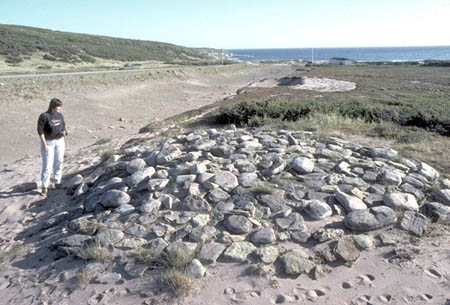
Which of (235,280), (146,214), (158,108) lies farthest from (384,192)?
(158,108)

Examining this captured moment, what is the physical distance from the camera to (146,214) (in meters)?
5.14

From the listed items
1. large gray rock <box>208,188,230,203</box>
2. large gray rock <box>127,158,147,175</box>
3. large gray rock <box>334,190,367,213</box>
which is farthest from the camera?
large gray rock <box>127,158,147,175</box>

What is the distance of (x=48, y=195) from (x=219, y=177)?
3619mm

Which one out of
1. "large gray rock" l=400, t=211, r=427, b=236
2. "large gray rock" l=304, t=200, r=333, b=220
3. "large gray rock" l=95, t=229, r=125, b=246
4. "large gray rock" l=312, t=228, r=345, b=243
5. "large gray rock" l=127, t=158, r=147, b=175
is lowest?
"large gray rock" l=95, t=229, r=125, b=246

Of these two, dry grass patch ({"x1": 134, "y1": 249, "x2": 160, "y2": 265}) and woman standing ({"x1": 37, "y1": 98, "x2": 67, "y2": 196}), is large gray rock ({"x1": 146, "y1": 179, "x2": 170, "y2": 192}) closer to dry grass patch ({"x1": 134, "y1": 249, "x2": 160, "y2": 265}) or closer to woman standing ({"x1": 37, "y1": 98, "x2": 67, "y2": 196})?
dry grass patch ({"x1": 134, "y1": 249, "x2": 160, "y2": 265})

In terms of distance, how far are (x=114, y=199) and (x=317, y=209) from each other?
9.52 ft

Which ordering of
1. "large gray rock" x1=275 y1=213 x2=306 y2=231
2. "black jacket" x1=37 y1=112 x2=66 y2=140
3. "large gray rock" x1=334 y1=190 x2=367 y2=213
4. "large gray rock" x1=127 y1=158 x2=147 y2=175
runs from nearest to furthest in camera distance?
A: 1. "large gray rock" x1=275 y1=213 x2=306 y2=231
2. "large gray rock" x1=334 y1=190 x2=367 y2=213
3. "large gray rock" x1=127 y1=158 x2=147 y2=175
4. "black jacket" x1=37 y1=112 x2=66 y2=140

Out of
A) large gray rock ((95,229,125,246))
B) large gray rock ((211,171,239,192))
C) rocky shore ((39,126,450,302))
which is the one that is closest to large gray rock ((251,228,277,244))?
rocky shore ((39,126,450,302))

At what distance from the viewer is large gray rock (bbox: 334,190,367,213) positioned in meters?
5.02

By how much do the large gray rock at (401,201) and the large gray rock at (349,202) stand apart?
371mm

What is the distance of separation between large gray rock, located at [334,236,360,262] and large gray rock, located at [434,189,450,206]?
1.97 m

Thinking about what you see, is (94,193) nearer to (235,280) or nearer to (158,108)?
(235,280)

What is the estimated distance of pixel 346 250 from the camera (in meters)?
4.28

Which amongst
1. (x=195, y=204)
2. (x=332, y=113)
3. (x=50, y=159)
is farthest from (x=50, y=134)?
(x=332, y=113)
